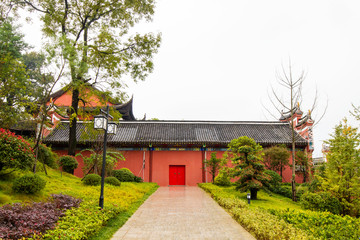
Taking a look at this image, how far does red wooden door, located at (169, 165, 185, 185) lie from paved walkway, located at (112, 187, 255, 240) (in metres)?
10.1

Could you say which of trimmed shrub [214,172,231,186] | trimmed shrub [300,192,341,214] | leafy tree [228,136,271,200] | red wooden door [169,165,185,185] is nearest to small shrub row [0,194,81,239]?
leafy tree [228,136,271,200]

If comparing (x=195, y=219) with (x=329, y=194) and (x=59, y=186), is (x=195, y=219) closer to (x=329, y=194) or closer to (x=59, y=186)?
(x=59, y=186)

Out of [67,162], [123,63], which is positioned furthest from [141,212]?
[123,63]

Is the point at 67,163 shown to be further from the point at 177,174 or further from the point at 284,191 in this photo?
the point at 284,191

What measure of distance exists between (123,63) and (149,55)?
1377 millimetres

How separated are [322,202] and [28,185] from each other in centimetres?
982

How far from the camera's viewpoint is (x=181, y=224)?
6809 mm

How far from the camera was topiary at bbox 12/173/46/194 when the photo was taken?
744 cm

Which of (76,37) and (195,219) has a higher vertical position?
(76,37)

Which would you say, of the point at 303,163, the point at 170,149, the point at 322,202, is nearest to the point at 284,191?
the point at 303,163

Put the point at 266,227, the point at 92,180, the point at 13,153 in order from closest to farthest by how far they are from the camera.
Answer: the point at 266,227
the point at 13,153
the point at 92,180

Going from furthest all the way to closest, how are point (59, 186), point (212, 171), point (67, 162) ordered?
point (212, 171), point (67, 162), point (59, 186)

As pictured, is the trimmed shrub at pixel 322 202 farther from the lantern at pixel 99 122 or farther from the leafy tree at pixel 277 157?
the lantern at pixel 99 122

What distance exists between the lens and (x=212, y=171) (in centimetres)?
1795
